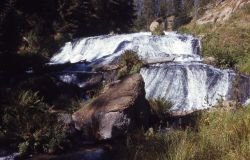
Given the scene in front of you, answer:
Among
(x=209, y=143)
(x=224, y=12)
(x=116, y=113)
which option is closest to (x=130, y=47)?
(x=116, y=113)

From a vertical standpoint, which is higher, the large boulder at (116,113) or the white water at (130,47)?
the white water at (130,47)

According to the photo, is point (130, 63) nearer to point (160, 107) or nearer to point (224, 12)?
point (160, 107)

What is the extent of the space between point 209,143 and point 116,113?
177 inches

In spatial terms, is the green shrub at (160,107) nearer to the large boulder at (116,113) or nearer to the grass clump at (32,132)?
the large boulder at (116,113)

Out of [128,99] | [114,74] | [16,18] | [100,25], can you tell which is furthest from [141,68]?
[100,25]

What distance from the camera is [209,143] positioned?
22.3ft

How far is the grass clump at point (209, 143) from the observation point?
6.21 metres

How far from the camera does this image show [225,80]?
1667 cm

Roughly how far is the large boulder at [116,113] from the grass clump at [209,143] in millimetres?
2978

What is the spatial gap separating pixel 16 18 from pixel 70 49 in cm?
1354

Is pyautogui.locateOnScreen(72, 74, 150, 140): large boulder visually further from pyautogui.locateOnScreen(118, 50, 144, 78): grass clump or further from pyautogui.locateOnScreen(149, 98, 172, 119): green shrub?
pyautogui.locateOnScreen(118, 50, 144, 78): grass clump

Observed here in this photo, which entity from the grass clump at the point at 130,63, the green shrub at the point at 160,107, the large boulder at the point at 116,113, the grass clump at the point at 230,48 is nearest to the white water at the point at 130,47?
the grass clump at the point at 230,48

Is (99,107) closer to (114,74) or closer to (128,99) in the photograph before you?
(128,99)

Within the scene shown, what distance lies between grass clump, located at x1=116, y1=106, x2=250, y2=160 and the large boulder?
2978mm
